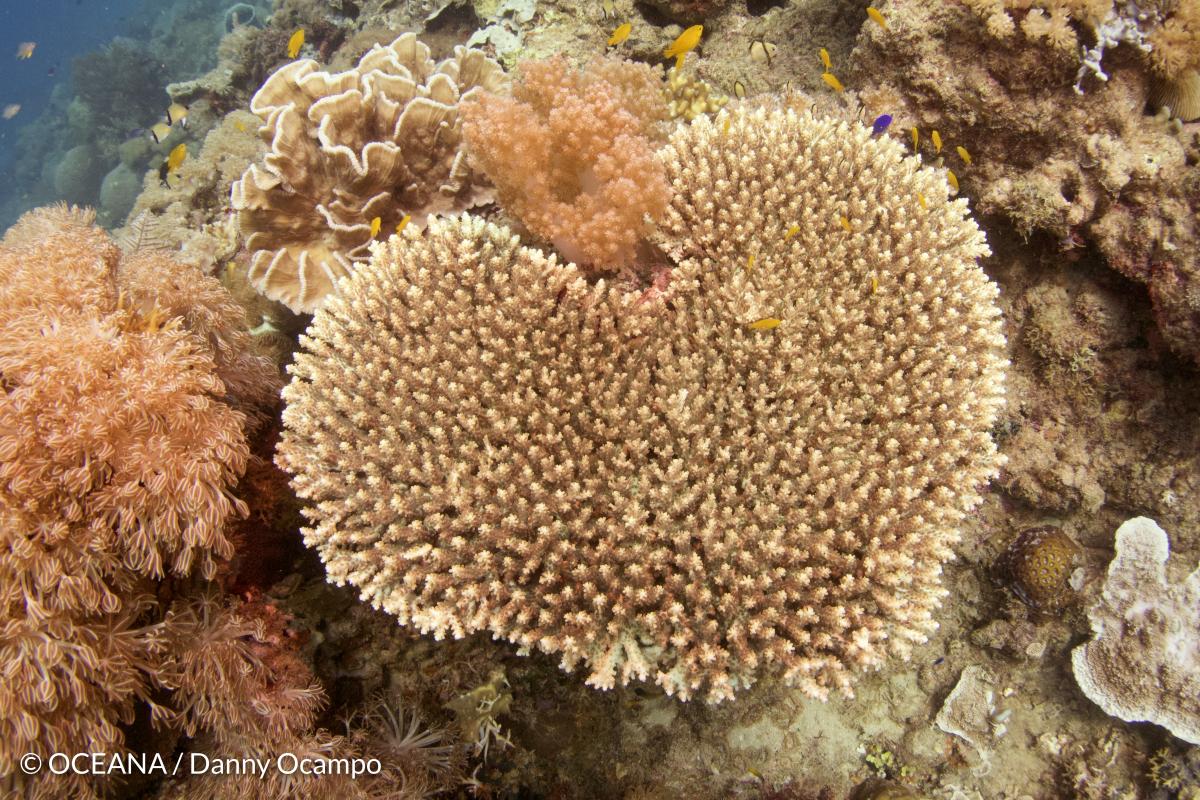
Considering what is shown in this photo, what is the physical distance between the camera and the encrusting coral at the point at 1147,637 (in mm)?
4516

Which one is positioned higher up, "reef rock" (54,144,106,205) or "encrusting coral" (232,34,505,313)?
"encrusting coral" (232,34,505,313)

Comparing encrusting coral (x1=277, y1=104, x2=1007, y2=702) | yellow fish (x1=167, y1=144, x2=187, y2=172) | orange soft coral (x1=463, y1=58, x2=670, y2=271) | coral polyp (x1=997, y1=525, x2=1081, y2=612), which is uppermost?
orange soft coral (x1=463, y1=58, x2=670, y2=271)

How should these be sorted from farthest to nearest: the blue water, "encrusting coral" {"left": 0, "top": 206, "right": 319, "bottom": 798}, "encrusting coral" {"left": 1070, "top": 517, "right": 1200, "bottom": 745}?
the blue water
"encrusting coral" {"left": 1070, "top": 517, "right": 1200, "bottom": 745}
"encrusting coral" {"left": 0, "top": 206, "right": 319, "bottom": 798}

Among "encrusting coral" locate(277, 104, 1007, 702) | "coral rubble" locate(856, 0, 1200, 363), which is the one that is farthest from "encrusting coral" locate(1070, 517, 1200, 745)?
"encrusting coral" locate(277, 104, 1007, 702)

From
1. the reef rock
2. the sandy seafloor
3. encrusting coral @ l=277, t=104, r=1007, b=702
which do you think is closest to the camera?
encrusting coral @ l=277, t=104, r=1007, b=702

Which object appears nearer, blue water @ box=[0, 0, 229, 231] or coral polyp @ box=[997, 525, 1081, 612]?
coral polyp @ box=[997, 525, 1081, 612]

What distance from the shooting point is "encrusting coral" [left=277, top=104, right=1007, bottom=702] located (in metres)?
2.94

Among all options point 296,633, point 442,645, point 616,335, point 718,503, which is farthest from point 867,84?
point 296,633

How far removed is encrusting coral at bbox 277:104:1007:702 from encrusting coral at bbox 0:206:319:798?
1.78 feet

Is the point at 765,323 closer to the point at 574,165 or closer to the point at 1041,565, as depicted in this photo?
the point at 574,165

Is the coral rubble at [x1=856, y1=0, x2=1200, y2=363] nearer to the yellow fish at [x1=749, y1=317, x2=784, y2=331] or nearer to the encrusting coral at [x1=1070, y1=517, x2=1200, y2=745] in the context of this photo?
the encrusting coral at [x1=1070, y1=517, x2=1200, y2=745]

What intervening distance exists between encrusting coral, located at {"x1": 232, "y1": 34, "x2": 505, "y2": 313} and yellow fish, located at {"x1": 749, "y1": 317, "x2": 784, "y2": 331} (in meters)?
2.54

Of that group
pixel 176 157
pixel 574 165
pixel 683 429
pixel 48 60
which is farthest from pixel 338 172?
pixel 48 60

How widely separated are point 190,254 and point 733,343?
496 centimetres
